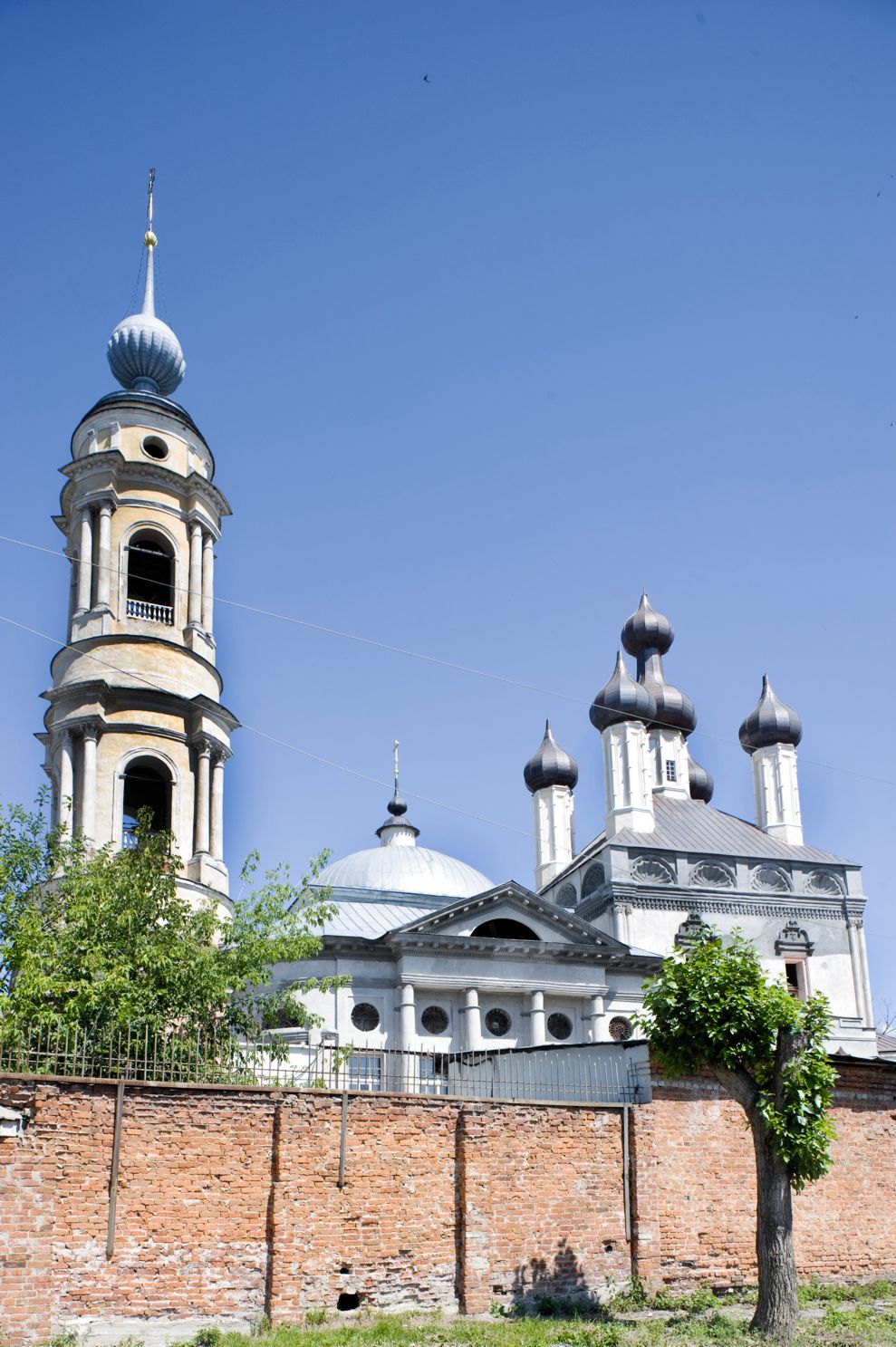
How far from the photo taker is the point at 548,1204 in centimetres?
1923

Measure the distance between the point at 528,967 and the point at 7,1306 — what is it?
2599 centimetres

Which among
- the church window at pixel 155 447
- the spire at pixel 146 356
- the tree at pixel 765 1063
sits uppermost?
the spire at pixel 146 356

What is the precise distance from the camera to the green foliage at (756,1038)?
1839cm

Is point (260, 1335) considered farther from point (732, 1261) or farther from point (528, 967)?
A: point (528, 967)

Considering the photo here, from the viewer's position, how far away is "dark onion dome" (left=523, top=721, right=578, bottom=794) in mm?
54750

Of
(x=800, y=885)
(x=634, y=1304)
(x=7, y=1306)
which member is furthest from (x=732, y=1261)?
(x=800, y=885)

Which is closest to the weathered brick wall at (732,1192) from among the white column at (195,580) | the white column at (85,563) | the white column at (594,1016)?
the white column at (195,580)

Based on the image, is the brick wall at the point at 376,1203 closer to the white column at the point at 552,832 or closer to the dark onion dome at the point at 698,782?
the white column at the point at 552,832

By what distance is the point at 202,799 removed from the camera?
32344mm

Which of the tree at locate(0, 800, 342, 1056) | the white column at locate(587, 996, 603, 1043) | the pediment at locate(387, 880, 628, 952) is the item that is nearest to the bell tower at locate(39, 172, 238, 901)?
the tree at locate(0, 800, 342, 1056)

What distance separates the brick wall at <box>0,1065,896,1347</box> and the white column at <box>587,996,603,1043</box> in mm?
18620

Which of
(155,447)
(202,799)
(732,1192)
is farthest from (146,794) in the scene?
(732,1192)

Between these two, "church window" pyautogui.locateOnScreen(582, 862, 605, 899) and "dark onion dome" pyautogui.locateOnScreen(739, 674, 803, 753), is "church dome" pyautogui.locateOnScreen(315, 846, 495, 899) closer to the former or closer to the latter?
"church window" pyautogui.locateOnScreen(582, 862, 605, 899)

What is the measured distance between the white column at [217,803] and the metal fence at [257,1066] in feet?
24.6
